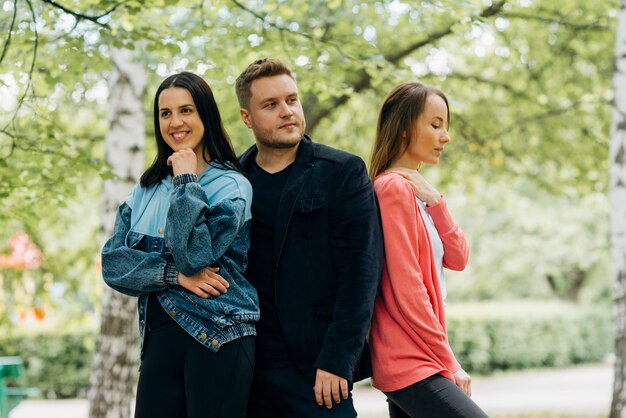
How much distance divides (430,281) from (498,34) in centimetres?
808

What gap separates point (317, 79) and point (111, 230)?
2.19 meters

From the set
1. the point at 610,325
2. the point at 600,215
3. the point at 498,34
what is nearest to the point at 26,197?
the point at 498,34

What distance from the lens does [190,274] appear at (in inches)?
113

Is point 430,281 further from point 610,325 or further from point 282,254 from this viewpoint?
point 610,325

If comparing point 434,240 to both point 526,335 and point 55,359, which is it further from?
point 526,335

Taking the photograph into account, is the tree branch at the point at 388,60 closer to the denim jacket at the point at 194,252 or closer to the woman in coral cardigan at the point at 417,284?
the woman in coral cardigan at the point at 417,284

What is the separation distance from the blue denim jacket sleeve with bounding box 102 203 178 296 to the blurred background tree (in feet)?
6.85

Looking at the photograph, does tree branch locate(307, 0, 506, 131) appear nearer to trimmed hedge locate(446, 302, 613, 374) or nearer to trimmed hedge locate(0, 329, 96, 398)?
trimmed hedge locate(0, 329, 96, 398)

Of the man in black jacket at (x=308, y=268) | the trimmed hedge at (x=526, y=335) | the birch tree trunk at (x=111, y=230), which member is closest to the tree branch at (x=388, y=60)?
the birch tree trunk at (x=111, y=230)

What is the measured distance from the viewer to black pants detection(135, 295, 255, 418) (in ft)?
9.39

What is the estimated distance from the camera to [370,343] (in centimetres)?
318

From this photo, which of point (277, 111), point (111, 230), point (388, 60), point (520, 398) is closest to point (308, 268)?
point (277, 111)

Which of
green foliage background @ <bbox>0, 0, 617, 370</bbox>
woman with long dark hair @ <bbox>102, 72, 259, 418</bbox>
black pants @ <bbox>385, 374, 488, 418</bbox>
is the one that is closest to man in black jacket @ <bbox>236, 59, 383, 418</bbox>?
woman with long dark hair @ <bbox>102, 72, 259, 418</bbox>

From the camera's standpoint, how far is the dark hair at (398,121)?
3.33 metres
